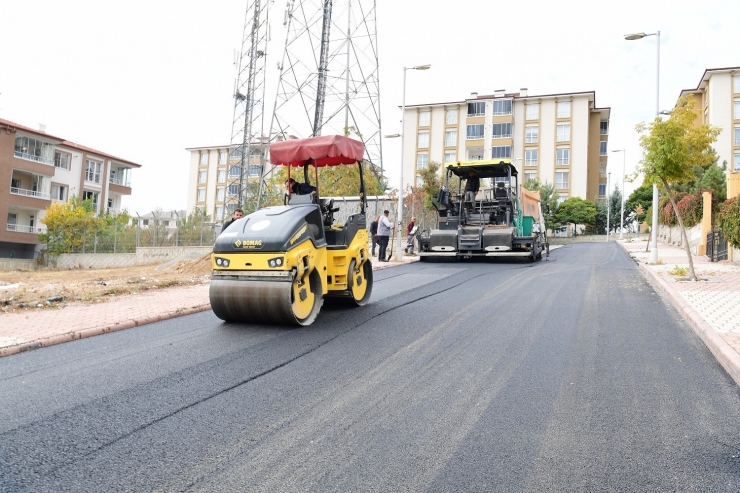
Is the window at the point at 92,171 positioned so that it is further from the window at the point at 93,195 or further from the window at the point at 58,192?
the window at the point at 58,192

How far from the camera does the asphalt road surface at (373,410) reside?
3041mm

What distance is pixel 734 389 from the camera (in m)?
4.70

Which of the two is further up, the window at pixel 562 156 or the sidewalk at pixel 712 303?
the window at pixel 562 156

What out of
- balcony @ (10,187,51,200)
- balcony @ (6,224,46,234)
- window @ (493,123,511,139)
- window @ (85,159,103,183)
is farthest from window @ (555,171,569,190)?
balcony @ (6,224,46,234)

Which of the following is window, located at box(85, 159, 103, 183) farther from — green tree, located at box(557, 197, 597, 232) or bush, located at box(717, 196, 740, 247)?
bush, located at box(717, 196, 740, 247)

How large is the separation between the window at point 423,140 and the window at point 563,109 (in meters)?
15.7

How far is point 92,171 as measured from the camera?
49.2 meters

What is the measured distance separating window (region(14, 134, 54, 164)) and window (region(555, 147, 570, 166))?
168 ft

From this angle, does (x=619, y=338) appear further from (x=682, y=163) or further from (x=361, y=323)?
(x=682, y=163)

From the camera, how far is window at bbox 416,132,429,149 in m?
69.9

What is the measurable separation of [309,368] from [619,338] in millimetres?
3748

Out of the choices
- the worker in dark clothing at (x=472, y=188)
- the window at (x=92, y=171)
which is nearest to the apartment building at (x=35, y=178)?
the window at (x=92, y=171)

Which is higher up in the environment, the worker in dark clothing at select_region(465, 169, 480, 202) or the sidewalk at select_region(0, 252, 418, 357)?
the worker in dark clothing at select_region(465, 169, 480, 202)

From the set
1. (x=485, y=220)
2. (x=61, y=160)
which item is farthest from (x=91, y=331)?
(x=61, y=160)
